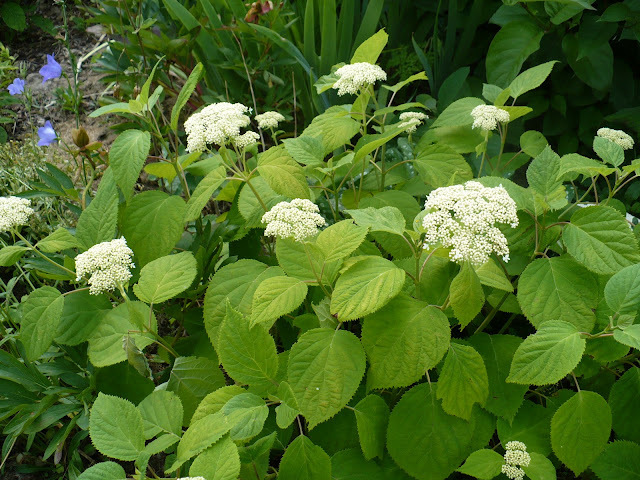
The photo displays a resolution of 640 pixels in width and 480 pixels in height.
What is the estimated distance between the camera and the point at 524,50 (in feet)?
6.02

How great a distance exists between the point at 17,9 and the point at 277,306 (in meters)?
2.90

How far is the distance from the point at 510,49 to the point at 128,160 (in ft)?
4.74

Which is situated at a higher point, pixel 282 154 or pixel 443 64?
pixel 282 154

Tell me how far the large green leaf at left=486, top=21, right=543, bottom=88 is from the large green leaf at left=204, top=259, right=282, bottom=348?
1.27 metres

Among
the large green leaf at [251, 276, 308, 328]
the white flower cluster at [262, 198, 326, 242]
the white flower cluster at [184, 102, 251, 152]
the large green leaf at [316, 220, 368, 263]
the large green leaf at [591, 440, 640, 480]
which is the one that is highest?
the white flower cluster at [184, 102, 251, 152]

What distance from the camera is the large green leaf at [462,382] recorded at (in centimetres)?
94

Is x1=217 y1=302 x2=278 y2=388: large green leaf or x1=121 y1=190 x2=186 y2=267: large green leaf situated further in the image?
x1=121 y1=190 x2=186 y2=267: large green leaf

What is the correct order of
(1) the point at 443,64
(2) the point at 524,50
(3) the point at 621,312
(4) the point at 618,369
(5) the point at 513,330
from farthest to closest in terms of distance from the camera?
1. (1) the point at 443,64
2. (2) the point at 524,50
3. (5) the point at 513,330
4. (4) the point at 618,369
5. (3) the point at 621,312

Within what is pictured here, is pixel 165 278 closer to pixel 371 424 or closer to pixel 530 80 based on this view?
pixel 371 424

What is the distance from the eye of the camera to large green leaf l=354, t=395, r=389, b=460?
98cm

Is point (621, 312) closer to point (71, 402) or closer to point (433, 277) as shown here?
point (433, 277)

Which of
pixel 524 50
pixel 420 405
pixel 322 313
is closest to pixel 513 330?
pixel 420 405

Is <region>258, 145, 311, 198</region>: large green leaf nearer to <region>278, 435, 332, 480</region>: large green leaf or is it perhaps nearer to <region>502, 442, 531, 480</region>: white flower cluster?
<region>278, 435, 332, 480</region>: large green leaf

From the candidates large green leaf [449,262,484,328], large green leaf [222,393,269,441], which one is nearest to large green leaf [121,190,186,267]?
large green leaf [222,393,269,441]
